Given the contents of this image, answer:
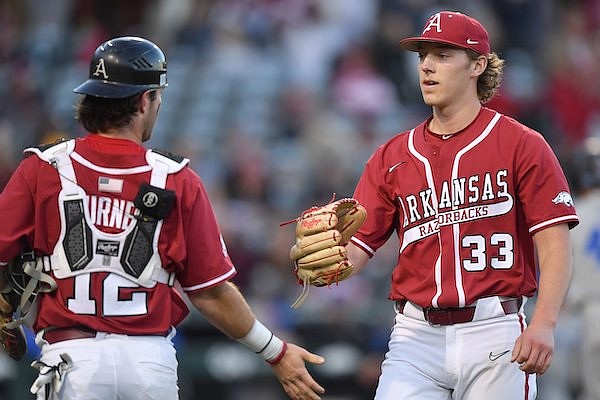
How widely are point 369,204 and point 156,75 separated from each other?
123 cm

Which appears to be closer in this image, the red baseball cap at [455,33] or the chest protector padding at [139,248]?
the chest protector padding at [139,248]

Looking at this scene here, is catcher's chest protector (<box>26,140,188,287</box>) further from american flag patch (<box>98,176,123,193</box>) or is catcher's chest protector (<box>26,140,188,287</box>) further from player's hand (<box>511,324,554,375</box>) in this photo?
player's hand (<box>511,324,554,375</box>)

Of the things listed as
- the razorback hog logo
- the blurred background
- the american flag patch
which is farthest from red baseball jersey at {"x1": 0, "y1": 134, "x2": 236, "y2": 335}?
the blurred background

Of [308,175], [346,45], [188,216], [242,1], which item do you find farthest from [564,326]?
[188,216]

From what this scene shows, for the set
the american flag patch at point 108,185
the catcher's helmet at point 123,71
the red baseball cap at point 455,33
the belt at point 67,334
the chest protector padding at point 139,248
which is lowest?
the belt at point 67,334

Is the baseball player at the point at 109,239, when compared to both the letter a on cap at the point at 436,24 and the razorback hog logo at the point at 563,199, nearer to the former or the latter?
the letter a on cap at the point at 436,24

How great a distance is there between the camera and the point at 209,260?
556 centimetres

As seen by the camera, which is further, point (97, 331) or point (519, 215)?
point (519, 215)

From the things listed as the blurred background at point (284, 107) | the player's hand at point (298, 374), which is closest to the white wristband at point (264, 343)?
the player's hand at point (298, 374)

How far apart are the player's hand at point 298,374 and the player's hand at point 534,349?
38.7 inches

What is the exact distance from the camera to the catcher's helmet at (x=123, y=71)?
546 centimetres

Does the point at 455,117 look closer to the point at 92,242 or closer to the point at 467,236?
the point at 467,236

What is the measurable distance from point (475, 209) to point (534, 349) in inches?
30.2

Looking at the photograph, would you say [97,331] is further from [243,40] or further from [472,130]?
[243,40]
